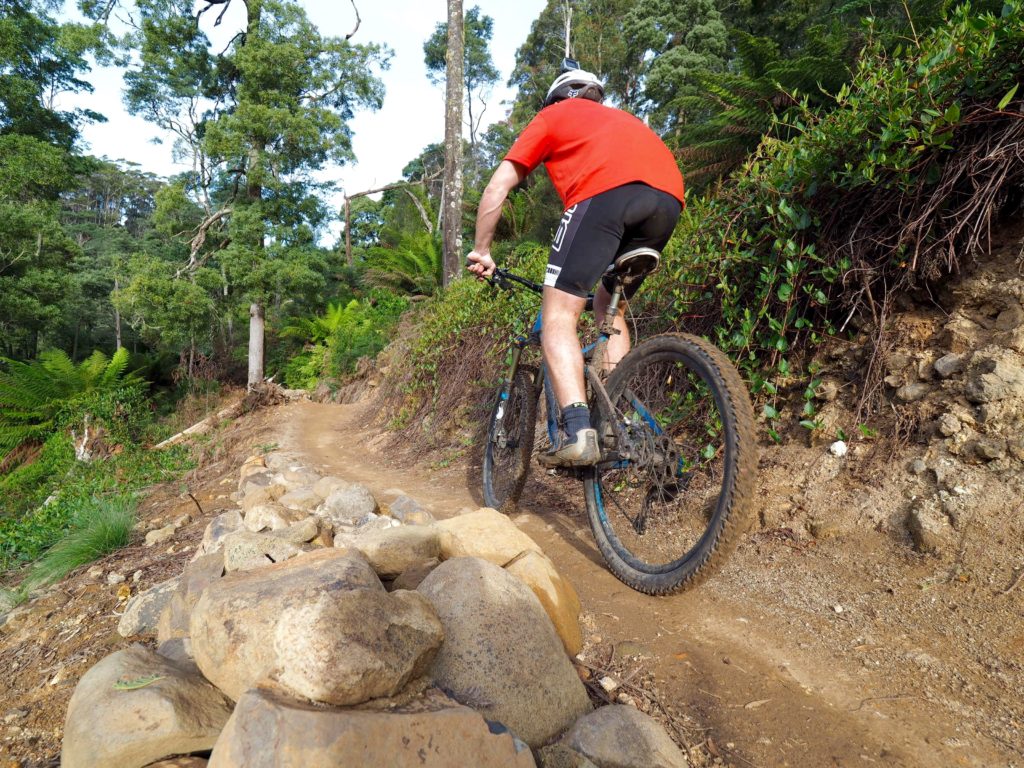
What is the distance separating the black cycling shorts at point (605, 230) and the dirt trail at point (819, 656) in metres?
1.29

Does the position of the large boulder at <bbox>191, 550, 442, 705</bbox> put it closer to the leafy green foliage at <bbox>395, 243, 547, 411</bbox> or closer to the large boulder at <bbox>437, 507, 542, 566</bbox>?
the large boulder at <bbox>437, 507, 542, 566</bbox>

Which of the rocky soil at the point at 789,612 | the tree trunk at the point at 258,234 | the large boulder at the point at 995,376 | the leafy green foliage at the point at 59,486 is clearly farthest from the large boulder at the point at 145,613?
the tree trunk at the point at 258,234

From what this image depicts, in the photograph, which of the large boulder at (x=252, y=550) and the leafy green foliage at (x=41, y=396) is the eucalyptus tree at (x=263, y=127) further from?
the large boulder at (x=252, y=550)

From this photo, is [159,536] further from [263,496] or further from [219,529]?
[219,529]

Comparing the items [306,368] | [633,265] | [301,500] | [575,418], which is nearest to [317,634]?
[575,418]

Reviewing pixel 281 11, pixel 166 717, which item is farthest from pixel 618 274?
pixel 281 11

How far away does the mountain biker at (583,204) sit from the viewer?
2199 mm

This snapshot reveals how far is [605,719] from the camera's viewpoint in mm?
1351

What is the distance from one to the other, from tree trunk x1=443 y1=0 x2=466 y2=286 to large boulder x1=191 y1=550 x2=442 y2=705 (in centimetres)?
789

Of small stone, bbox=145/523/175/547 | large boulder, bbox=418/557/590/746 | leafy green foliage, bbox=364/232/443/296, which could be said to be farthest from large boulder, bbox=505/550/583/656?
leafy green foliage, bbox=364/232/443/296

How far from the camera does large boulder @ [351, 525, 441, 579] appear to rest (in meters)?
2.14

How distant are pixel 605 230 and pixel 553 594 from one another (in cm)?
148

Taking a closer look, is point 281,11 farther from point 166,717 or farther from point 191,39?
point 166,717

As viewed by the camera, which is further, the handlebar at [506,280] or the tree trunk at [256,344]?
the tree trunk at [256,344]
